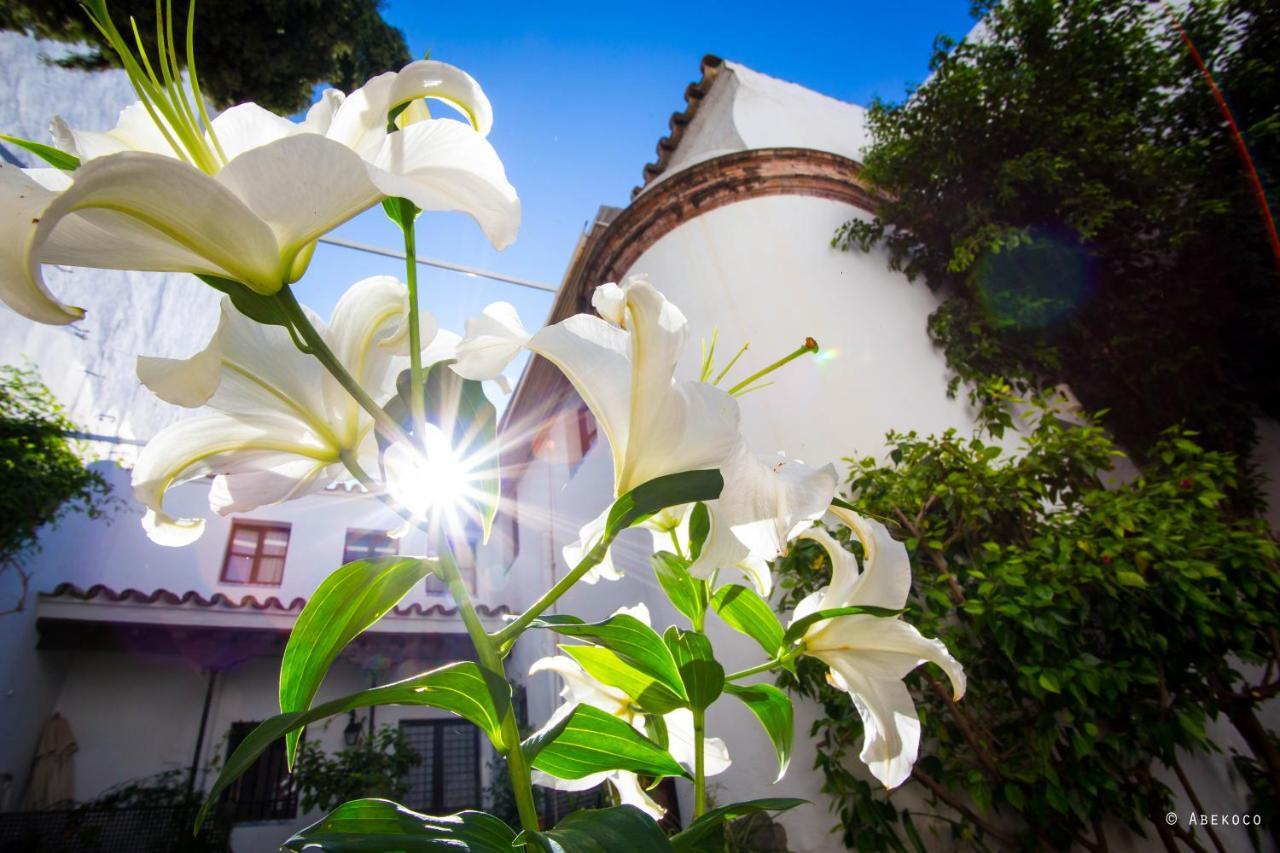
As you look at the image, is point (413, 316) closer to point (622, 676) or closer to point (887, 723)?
point (622, 676)

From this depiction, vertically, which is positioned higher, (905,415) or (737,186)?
(737,186)

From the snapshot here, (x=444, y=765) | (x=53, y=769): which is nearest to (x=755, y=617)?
(x=444, y=765)

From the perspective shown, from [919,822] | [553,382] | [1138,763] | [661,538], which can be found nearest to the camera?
[661,538]

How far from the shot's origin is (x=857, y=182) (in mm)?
4219

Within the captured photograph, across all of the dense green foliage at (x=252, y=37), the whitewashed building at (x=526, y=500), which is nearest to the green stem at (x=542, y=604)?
the whitewashed building at (x=526, y=500)

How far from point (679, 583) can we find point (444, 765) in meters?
7.00

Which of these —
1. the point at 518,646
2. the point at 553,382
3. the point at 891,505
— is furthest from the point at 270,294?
the point at 518,646

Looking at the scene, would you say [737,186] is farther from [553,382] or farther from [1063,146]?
[553,382]

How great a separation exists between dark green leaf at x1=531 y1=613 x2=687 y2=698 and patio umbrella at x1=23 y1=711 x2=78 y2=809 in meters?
7.03

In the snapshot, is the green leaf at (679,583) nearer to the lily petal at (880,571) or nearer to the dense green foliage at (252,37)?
the lily petal at (880,571)

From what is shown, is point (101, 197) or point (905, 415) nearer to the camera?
point (101, 197)

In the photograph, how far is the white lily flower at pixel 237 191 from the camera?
308 mm

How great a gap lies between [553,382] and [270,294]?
18.8ft

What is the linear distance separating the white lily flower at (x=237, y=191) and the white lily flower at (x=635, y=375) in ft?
0.23
